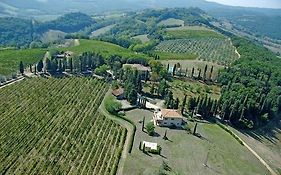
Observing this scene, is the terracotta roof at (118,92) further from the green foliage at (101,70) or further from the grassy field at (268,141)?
the grassy field at (268,141)

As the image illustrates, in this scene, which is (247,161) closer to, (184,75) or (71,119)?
(71,119)

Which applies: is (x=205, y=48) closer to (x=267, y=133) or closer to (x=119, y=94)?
(x=119, y=94)

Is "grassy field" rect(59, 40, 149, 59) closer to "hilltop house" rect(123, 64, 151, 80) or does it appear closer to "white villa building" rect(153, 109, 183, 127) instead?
"hilltop house" rect(123, 64, 151, 80)

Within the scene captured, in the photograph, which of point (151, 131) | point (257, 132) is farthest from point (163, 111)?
point (257, 132)

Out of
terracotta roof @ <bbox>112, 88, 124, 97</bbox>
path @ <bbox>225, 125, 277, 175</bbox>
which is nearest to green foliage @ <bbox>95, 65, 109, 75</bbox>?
terracotta roof @ <bbox>112, 88, 124, 97</bbox>

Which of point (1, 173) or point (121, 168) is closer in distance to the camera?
point (1, 173)

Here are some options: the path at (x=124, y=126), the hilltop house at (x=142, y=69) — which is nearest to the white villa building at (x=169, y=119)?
the path at (x=124, y=126)

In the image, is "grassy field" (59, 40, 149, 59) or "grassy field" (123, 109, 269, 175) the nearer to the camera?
"grassy field" (123, 109, 269, 175)
